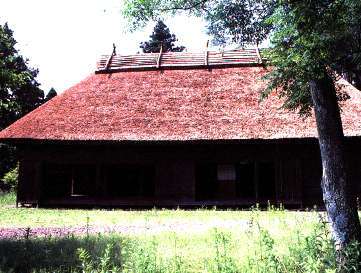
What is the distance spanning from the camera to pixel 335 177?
617 centimetres

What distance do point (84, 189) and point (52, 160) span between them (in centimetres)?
828

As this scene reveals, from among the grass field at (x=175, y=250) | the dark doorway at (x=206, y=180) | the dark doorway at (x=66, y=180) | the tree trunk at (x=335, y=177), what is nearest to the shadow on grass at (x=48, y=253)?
the grass field at (x=175, y=250)

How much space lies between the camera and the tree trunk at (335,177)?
6.04 meters

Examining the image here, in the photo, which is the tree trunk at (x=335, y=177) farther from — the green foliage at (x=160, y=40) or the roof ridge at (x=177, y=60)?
the green foliage at (x=160, y=40)

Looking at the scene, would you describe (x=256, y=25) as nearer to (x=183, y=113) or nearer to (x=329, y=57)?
(x=329, y=57)

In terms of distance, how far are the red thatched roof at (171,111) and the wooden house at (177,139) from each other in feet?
0.16

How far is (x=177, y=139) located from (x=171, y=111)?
8.15 ft

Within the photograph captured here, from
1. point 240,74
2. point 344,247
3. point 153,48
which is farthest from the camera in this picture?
point 153,48

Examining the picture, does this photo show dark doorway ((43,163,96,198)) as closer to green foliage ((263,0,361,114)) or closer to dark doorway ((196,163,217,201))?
dark doorway ((196,163,217,201))

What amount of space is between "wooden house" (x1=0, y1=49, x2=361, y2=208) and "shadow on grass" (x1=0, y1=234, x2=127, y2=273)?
9525mm

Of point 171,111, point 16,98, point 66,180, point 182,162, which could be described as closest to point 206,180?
point 182,162

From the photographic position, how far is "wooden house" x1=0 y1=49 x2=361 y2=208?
59.1 feet

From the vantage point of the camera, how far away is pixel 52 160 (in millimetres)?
19578

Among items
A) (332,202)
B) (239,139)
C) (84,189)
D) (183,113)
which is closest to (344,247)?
(332,202)
